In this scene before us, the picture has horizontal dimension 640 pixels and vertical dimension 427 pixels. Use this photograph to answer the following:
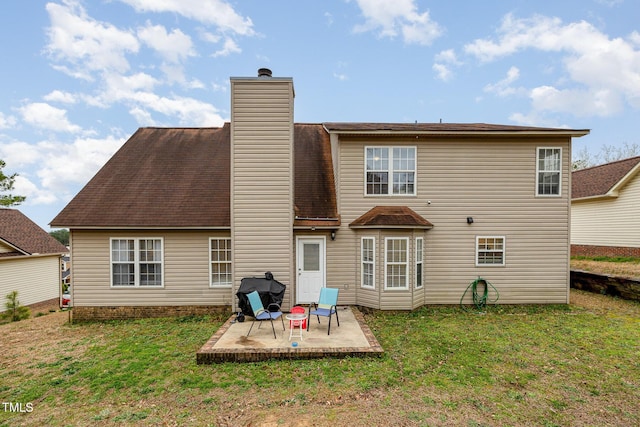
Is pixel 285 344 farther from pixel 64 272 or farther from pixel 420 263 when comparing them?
pixel 64 272

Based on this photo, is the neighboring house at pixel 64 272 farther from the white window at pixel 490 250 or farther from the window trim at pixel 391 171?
the white window at pixel 490 250

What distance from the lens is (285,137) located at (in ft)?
26.8

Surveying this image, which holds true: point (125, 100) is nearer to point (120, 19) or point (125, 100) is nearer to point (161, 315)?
point (120, 19)

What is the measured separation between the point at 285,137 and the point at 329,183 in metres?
2.48

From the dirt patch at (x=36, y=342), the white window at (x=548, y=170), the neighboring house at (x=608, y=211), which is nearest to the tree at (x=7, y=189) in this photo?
the dirt patch at (x=36, y=342)

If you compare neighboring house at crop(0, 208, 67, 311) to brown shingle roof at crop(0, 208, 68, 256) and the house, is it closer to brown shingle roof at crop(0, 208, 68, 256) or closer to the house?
brown shingle roof at crop(0, 208, 68, 256)

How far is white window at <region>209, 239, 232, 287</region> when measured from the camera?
879 cm

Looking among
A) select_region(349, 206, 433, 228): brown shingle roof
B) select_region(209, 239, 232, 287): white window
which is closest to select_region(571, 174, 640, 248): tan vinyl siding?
select_region(349, 206, 433, 228): brown shingle roof

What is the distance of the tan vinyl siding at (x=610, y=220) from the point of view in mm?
14008

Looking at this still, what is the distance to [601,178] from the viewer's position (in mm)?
16281

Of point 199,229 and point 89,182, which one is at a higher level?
point 89,182

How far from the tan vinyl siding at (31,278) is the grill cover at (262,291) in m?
15.6

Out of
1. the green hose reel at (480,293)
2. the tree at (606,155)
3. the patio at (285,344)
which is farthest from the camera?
the tree at (606,155)

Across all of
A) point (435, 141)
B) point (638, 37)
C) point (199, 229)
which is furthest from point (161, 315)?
point (638, 37)
